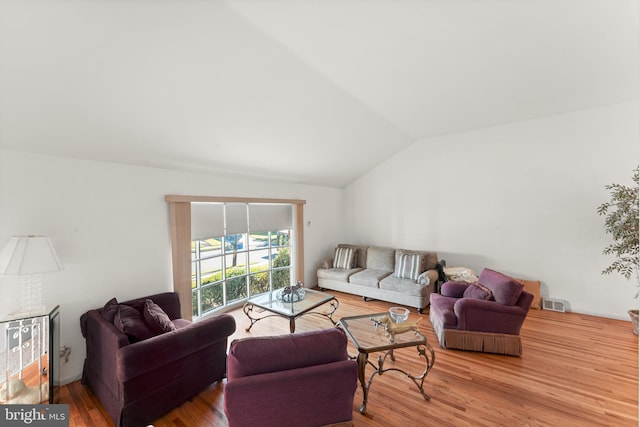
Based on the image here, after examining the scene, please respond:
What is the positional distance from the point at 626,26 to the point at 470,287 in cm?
286

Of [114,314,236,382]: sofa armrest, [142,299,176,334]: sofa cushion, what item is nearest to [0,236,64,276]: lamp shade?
[142,299,176,334]: sofa cushion

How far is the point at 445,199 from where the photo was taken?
16.5 ft

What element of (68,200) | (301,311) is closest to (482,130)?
(301,311)

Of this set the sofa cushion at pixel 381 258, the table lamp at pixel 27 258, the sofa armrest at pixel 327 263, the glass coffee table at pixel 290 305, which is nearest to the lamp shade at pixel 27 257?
the table lamp at pixel 27 258

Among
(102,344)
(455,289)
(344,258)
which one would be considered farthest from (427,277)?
(102,344)

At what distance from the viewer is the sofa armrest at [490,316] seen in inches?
112

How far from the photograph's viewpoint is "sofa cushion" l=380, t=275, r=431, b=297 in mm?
4156

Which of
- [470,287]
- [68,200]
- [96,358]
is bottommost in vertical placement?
[96,358]

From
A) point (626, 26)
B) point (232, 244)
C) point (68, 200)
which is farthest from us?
point (232, 244)

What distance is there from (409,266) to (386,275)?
478 millimetres

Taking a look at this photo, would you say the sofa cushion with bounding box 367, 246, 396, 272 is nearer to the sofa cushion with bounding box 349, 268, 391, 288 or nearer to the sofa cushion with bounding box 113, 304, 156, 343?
the sofa cushion with bounding box 349, 268, 391, 288

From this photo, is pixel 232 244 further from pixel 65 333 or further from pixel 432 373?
pixel 432 373

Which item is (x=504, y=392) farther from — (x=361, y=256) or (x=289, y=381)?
(x=361, y=256)

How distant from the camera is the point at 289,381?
1565mm
